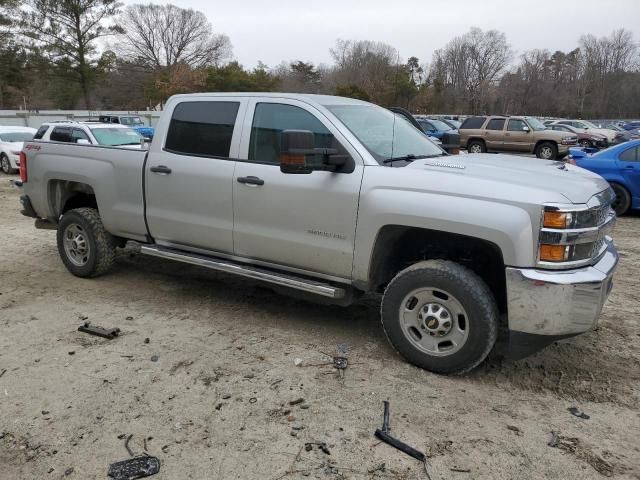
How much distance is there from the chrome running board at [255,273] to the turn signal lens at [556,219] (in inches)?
61.4

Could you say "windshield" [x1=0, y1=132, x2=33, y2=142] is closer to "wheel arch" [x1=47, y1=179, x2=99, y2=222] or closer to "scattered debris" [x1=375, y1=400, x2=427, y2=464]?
"wheel arch" [x1=47, y1=179, x2=99, y2=222]

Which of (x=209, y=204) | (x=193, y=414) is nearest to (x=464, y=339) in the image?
(x=193, y=414)

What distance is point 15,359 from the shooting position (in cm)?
408

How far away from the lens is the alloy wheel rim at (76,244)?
5957mm

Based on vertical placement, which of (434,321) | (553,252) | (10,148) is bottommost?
(10,148)

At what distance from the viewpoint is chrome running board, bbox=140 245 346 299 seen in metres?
4.17

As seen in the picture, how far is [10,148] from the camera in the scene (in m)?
17.1

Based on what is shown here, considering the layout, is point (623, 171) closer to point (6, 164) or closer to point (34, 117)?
point (6, 164)

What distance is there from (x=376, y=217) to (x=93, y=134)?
11753 millimetres

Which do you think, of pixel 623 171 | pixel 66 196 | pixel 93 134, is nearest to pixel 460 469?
pixel 66 196

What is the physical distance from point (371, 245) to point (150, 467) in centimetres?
203

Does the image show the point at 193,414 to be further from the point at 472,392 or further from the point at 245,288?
the point at 245,288

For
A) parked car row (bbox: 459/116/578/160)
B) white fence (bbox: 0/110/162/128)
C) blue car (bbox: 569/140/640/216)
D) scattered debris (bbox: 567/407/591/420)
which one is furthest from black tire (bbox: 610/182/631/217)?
white fence (bbox: 0/110/162/128)

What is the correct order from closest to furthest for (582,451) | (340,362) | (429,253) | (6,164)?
(582,451), (340,362), (429,253), (6,164)
